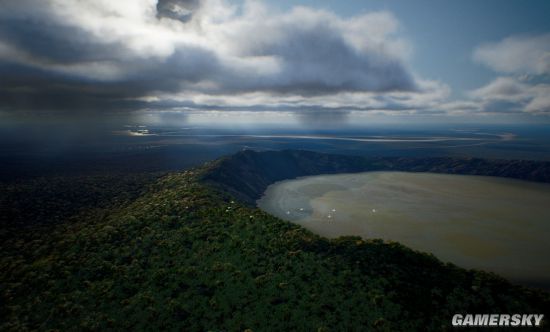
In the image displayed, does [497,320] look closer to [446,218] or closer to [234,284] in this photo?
[234,284]

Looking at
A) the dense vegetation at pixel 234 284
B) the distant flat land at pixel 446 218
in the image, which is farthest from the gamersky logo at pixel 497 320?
the distant flat land at pixel 446 218

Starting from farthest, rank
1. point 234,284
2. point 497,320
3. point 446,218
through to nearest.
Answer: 1. point 446,218
2. point 234,284
3. point 497,320

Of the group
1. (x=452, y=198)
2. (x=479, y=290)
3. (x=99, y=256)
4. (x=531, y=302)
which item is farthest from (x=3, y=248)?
(x=452, y=198)

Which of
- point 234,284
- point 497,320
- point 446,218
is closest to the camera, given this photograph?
point 497,320

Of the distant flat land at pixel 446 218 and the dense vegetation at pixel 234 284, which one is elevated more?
the dense vegetation at pixel 234 284

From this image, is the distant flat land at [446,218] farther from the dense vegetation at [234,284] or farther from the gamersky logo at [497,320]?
the gamersky logo at [497,320]

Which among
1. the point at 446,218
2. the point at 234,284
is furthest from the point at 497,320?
the point at 446,218

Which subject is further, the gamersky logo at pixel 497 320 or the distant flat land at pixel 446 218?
the distant flat land at pixel 446 218
